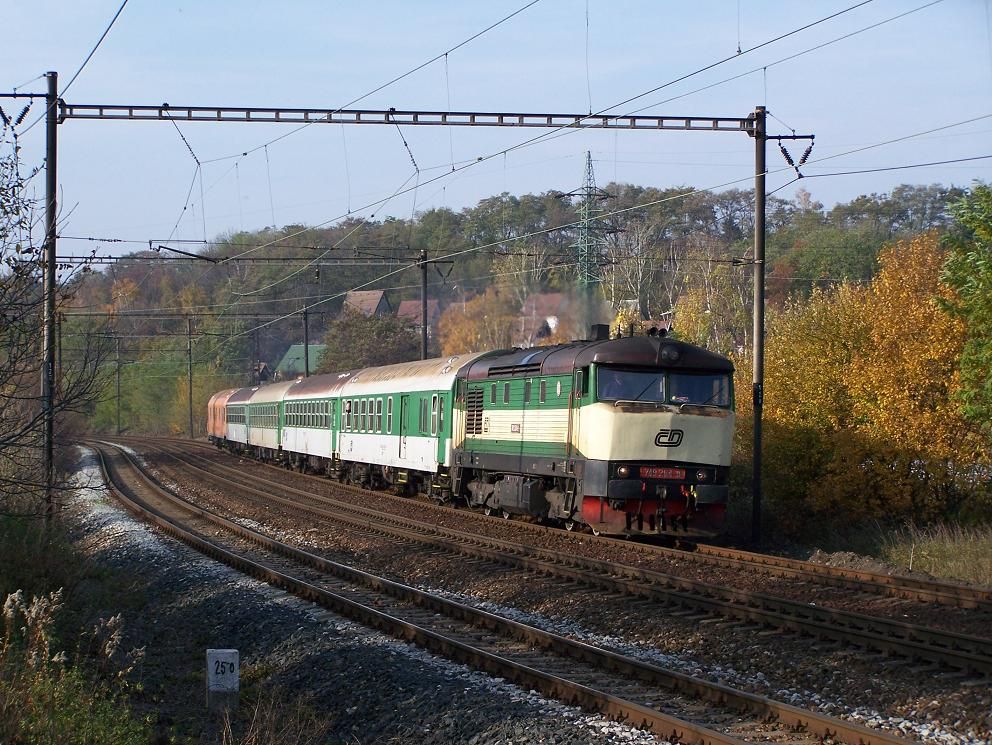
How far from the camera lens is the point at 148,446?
61438mm

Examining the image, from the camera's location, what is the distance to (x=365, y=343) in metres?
75.4

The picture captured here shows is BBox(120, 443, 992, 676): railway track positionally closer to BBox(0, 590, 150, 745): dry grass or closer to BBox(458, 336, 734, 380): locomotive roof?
BBox(458, 336, 734, 380): locomotive roof

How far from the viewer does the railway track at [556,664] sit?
772 cm

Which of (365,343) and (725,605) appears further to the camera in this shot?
(365,343)

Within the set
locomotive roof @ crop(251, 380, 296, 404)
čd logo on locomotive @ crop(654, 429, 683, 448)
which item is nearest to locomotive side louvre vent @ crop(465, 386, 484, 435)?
čd logo on locomotive @ crop(654, 429, 683, 448)

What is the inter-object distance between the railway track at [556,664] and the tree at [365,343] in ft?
189

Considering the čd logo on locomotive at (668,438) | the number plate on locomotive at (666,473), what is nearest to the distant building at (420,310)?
the čd logo on locomotive at (668,438)

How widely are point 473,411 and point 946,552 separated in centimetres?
946

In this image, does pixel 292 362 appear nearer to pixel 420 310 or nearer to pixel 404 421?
pixel 420 310

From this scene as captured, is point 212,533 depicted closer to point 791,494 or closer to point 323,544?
point 323,544

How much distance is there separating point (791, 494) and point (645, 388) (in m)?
6.93

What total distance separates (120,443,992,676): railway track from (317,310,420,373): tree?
54187 mm

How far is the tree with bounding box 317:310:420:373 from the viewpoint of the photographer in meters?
75.6

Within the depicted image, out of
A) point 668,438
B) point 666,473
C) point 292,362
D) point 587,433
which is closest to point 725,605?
point 666,473
